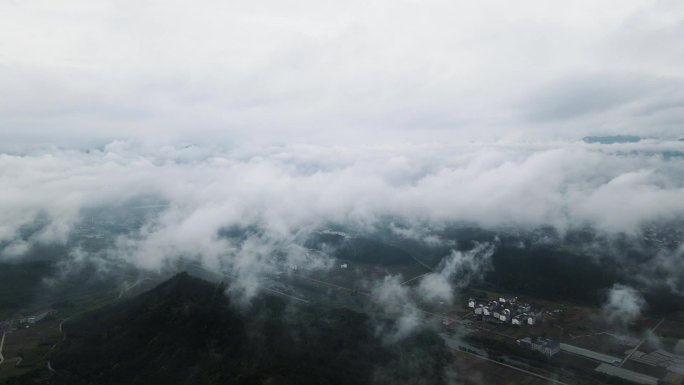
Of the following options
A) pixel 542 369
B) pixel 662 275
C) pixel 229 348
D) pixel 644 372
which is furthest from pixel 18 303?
pixel 662 275

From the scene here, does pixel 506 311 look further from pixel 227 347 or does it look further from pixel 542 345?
pixel 227 347

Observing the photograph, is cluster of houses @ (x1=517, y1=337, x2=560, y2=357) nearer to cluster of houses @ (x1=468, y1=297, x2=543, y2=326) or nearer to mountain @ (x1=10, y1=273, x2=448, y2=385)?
cluster of houses @ (x1=468, y1=297, x2=543, y2=326)

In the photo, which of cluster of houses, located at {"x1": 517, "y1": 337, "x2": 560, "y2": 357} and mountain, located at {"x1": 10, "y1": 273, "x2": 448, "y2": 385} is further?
cluster of houses, located at {"x1": 517, "y1": 337, "x2": 560, "y2": 357}

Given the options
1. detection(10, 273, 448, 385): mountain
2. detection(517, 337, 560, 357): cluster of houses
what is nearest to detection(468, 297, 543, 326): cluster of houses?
detection(517, 337, 560, 357): cluster of houses

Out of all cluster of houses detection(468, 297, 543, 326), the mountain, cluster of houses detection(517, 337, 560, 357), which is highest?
the mountain

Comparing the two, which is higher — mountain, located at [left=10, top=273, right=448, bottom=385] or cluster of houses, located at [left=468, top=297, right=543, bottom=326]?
mountain, located at [left=10, top=273, right=448, bottom=385]
